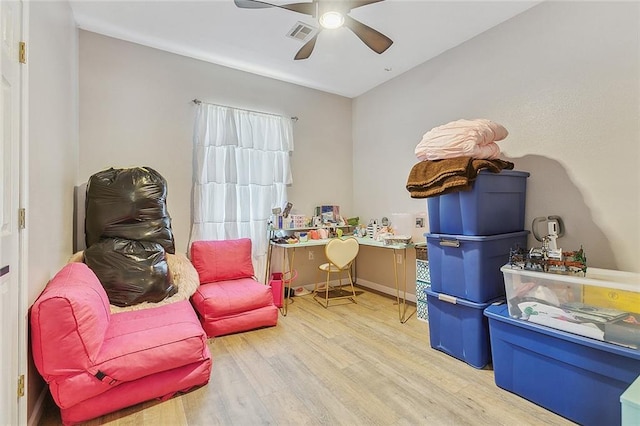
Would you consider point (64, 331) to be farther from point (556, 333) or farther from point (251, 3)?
point (556, 333)

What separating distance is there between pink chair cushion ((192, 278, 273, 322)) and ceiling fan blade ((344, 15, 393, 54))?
2.39 m

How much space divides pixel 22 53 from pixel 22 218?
2.65 feet

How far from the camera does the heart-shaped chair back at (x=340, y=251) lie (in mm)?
3505

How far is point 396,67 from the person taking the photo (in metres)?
3.74

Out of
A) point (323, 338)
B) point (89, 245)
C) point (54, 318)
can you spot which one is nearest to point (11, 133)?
point (54, 318)

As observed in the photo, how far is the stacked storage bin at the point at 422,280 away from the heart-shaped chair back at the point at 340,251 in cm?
72

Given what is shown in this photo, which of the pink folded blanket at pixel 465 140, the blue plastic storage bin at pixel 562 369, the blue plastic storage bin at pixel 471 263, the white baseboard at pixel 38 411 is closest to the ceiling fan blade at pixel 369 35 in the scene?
the pink folded blanket at pixel 465 140

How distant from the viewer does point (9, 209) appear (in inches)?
55.2

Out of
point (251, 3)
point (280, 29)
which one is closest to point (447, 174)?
point (251, 3)

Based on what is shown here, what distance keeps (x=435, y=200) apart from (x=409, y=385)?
1.42 m

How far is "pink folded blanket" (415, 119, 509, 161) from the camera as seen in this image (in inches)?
92.2

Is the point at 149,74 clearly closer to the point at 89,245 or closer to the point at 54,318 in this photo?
the point at 89,245

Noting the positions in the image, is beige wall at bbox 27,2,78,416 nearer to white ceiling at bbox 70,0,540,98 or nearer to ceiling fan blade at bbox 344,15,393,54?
white ceiling at bbox 70,0,540,98

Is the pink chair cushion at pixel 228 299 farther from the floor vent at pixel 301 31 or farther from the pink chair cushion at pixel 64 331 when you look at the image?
the floor vent at pixel 301 31
